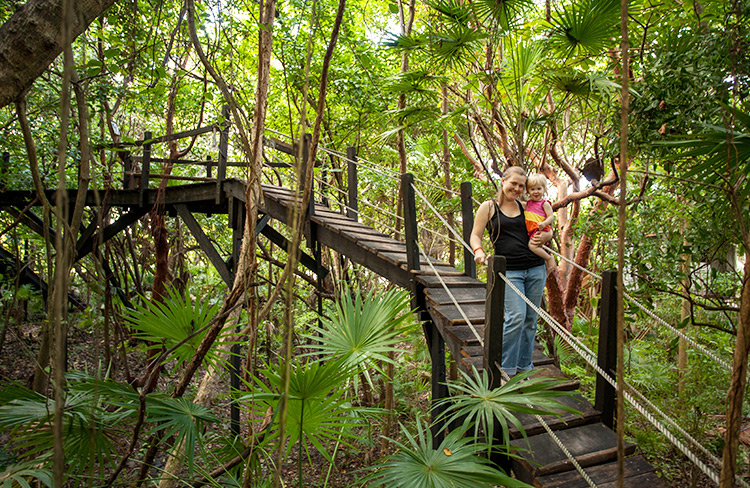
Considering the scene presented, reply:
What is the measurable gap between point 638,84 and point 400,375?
492cm

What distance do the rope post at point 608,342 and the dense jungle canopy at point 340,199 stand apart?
0.51 m

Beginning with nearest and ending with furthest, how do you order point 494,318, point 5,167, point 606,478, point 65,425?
point 65,425 → point 606,478 → point 494,318 → point 5,167

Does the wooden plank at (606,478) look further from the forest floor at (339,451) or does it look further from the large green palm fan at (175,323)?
the large green palm fan at (175,323)

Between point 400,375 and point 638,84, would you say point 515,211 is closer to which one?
point 638,84

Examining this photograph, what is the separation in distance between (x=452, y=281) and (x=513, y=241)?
32.5 inches

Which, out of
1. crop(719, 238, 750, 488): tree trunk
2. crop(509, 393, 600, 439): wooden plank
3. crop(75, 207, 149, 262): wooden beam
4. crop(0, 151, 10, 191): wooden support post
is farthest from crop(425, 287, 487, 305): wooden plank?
crop(0, 151, 10, 191): wooden support post

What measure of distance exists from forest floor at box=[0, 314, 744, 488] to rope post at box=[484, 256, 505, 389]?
1.18 m

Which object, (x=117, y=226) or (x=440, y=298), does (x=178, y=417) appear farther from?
(x=117, y=226)

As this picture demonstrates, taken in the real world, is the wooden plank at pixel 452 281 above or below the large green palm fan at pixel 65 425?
above

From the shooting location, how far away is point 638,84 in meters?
2.41

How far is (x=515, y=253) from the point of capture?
2.48m

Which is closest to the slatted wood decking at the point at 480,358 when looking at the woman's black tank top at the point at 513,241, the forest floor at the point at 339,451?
the woman's black tank top at the point at 513,241

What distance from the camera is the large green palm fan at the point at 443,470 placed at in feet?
4.57

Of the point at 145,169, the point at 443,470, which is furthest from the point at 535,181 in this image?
the point at 145,169
